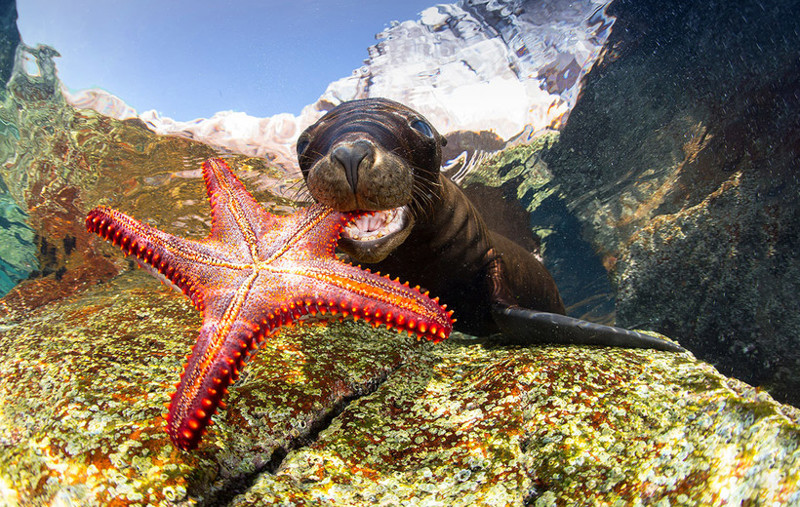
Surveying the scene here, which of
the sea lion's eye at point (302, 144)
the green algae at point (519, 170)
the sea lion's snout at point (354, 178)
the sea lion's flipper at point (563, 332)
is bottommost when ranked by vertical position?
the sea lion's flipper at point (563, 332)

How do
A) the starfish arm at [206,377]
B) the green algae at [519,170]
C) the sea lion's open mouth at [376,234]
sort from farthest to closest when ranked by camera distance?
1. the green algae at [519,170]
2. the sea lion's open mouth at [376,234]
3. the starfish arm at [206,377]

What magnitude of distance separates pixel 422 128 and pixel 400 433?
2.92 metres

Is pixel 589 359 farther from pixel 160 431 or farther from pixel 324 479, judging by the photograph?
pixel 160 431

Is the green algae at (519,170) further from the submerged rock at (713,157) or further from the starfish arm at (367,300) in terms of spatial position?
the starfish arm at (367,300)

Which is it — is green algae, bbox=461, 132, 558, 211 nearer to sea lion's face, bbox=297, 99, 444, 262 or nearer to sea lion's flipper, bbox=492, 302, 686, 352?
sea lion's face, bbox=297, 99, 444, 262

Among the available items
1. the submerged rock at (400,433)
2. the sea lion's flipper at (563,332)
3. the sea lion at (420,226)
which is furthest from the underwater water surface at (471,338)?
the sea lion at (420,226)

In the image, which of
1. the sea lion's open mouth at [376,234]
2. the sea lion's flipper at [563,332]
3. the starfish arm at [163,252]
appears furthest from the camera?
the sea lion's open mouth at [376,234]

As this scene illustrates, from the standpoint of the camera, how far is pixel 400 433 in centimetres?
204

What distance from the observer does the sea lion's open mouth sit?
3008 mm

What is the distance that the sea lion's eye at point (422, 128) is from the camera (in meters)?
3.82

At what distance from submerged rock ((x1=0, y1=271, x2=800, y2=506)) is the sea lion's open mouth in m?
0.87

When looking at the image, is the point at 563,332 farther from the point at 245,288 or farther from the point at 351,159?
the point at 245,288

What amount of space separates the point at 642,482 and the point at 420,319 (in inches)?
42.7

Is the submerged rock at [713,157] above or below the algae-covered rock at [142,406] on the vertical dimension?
above
